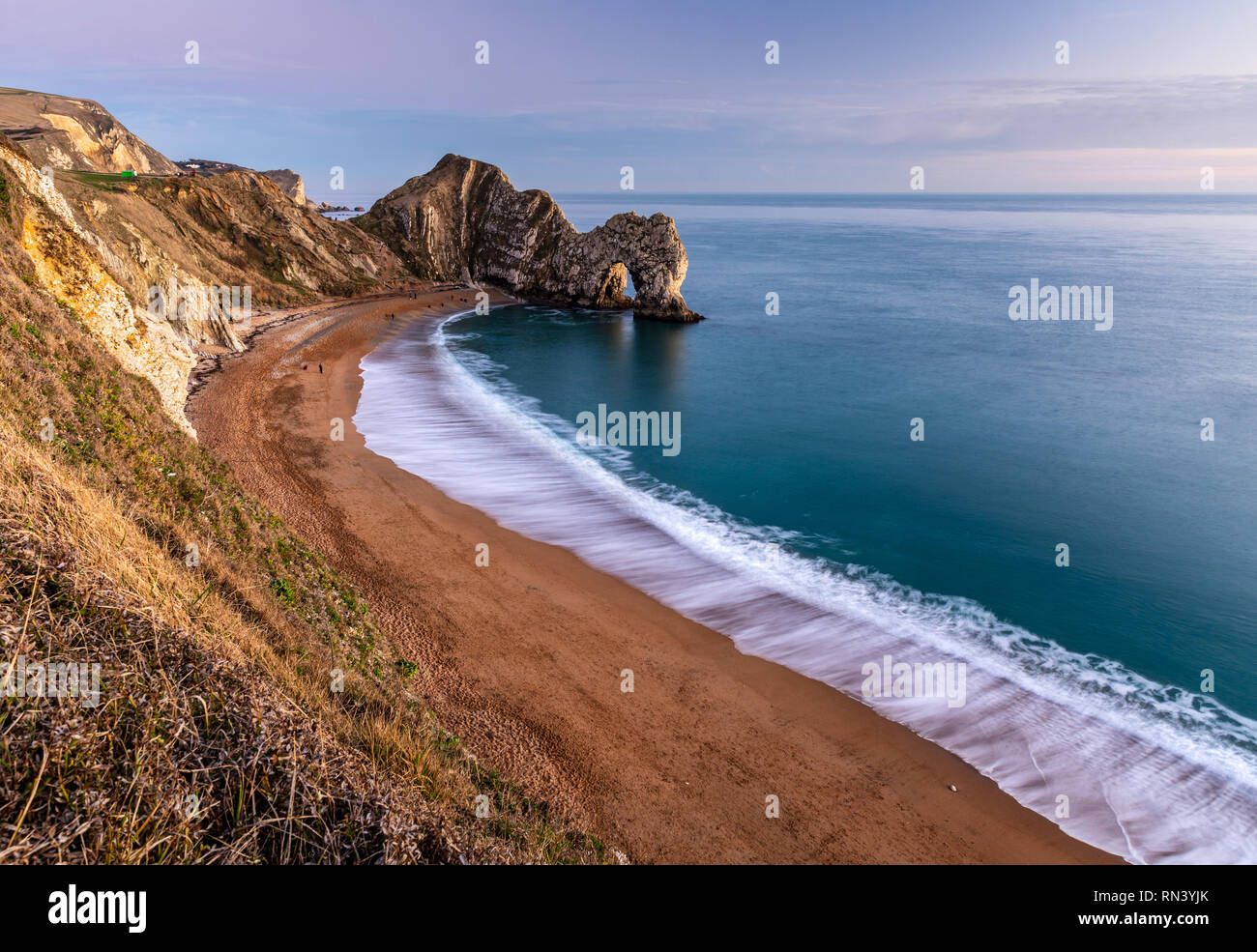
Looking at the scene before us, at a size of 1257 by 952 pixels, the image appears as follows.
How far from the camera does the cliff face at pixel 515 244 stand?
2894 inches

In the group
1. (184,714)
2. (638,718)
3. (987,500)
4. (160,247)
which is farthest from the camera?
(160,247)

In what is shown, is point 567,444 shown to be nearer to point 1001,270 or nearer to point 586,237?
point 586,237

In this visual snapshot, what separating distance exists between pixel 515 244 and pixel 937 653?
81.1 meters

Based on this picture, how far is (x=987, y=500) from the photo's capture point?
2927cm

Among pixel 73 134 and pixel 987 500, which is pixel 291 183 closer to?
pixel 73 134

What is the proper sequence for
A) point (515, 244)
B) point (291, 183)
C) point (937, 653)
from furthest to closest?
point (291, 183) → point (515, 244) → point (937, 653)

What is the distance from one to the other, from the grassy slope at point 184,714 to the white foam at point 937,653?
9.32 m

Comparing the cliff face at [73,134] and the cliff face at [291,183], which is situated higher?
the cliff face at [291,183]

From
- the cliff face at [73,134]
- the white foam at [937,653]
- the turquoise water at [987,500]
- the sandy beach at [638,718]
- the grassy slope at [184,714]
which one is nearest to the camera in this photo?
the grassy slope at [184,714]

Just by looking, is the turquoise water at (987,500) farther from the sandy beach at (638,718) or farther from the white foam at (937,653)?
the sandy beach at (638,718)

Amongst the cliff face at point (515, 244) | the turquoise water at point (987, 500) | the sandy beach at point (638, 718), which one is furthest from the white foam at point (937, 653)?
the cliff face at point (515, 244)

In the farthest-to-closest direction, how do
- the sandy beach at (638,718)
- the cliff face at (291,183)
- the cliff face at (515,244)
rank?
the cliff face at (291,183)
the cliff face at (515,244)
the sandy beach at (638,718)

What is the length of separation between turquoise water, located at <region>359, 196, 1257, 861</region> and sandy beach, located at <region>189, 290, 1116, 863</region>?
128 cm

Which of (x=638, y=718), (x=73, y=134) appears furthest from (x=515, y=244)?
(x=638, y=718)
